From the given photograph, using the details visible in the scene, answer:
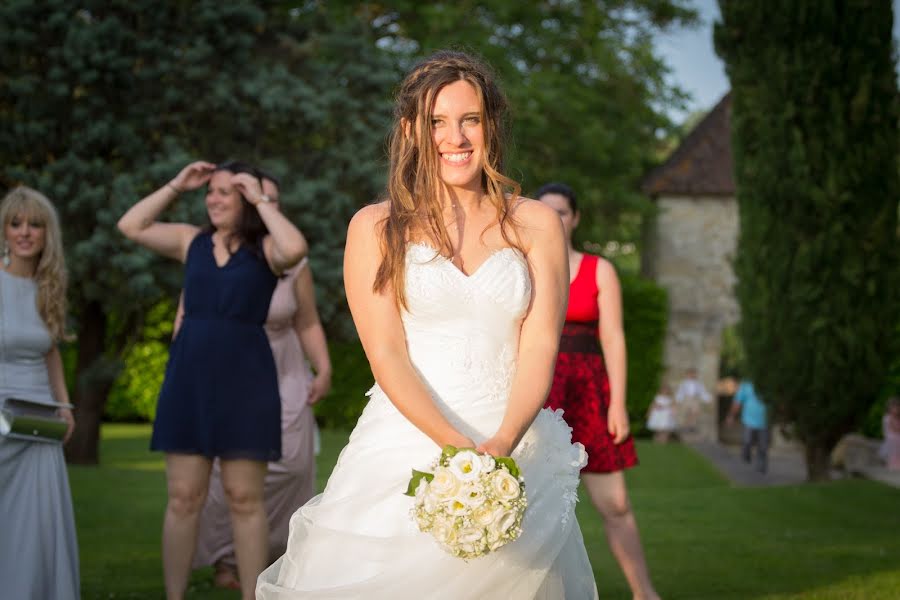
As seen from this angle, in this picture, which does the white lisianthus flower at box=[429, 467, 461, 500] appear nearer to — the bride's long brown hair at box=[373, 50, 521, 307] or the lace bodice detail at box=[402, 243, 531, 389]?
the lace bodice detail at box=[402, 243, 531, 389]

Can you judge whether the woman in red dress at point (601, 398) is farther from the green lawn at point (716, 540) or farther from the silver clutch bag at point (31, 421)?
the silver clutch bag at point (31, 421)

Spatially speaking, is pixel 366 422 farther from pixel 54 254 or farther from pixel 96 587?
pixel 96 587

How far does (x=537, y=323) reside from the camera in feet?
12.8

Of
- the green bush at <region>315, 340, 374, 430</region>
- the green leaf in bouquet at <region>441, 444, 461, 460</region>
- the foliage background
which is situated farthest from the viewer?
the green bush at <region>315, 340, 374, 430</region>

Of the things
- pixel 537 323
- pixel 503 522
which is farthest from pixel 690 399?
pixel 503 522

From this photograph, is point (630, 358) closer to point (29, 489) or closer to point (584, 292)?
point (584, 292)

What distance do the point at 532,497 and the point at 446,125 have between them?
123cm

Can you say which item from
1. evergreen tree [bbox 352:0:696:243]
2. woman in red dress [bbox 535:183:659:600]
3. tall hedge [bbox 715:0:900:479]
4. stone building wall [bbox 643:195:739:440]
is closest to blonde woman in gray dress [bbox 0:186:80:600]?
woman in red dress [bbox 535:183:659:600]

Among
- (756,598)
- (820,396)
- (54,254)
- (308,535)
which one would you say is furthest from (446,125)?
(820,396)

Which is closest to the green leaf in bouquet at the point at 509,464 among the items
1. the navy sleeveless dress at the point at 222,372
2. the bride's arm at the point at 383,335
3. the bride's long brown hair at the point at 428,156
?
the bride's arm at the point at 383,335

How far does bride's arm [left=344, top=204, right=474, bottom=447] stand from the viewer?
12.1 feet

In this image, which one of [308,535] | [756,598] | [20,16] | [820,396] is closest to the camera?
[308,535]

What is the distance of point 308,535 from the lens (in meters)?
3.81

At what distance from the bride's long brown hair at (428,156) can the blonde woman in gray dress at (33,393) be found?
2884 mm
